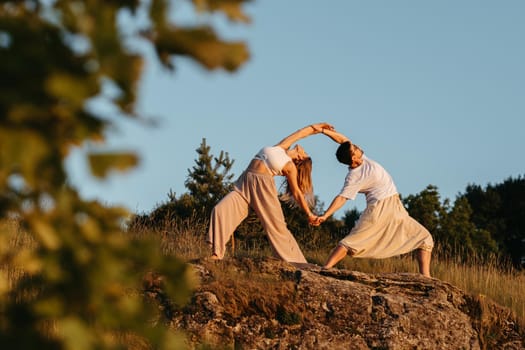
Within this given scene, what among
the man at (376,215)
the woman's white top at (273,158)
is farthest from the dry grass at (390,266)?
the woman's white top at (273,158)

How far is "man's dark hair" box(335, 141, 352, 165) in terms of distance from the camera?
1232 centimetres

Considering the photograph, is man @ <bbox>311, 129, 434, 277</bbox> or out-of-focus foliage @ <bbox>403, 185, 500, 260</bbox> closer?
man @ <bbox>311, 129, 434, 277</bbox>

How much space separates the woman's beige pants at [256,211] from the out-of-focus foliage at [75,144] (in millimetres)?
9918

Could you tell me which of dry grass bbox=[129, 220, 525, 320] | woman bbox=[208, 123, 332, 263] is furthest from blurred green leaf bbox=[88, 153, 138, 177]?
woman bbox=[208, 123, 332, 263]

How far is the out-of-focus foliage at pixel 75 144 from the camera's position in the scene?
61.0 inches

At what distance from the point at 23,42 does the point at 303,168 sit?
433 inches

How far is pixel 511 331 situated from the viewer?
10.3 m

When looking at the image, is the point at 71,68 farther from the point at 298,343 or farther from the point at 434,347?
the point at 434,347

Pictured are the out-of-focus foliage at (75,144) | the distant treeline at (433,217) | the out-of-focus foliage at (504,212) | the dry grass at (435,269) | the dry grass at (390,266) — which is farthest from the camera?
the out-of-focus foliage at (504,212)

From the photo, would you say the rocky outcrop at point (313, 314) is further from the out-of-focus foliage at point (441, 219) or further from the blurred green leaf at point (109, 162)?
the out-of-focus foliage at point (441, 219)

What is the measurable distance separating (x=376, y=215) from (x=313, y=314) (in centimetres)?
383

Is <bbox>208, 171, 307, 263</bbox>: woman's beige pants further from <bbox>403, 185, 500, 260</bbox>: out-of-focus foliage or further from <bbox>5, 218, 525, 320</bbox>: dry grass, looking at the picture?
<bbox>403, 185, 500, 260</bbox>: out-of-focus foliage

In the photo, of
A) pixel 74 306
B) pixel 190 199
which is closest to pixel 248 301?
pixel 74 306

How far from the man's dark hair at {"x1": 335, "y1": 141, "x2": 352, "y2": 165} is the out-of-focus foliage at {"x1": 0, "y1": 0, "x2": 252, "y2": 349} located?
10612 millimetres
